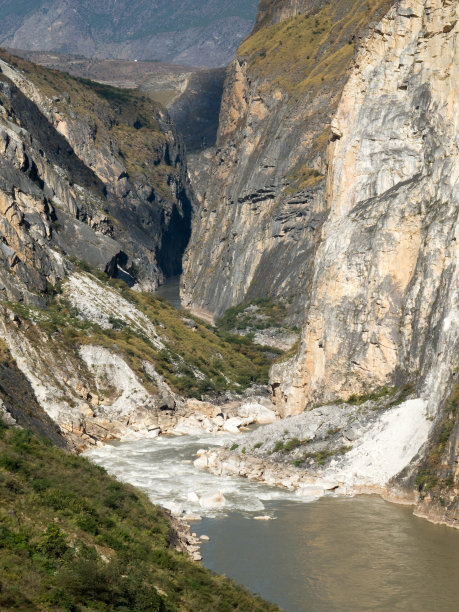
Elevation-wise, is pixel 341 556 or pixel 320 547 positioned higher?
pixel 341 556

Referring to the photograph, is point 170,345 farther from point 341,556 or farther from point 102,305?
point 341,556

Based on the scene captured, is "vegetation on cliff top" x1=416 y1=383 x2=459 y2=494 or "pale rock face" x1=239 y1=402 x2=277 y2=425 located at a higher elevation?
"vegetation on cliff top" x1=416 y1=383 x2=459 y2=494

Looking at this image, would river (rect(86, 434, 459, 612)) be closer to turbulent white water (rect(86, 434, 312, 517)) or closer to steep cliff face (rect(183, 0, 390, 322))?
turbulent white water (rect(86, 434, 312, 517))

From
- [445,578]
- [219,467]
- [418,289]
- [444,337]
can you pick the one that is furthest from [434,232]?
[445,578]

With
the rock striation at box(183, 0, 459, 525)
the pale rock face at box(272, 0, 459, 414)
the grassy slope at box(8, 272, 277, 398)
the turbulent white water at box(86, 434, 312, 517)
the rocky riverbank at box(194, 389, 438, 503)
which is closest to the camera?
the rock striation at box(183, 0, 459, 525)

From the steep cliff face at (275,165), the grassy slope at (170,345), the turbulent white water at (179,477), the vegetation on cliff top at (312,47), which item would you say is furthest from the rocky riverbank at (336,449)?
the vegetation on cliff top at (312,47)

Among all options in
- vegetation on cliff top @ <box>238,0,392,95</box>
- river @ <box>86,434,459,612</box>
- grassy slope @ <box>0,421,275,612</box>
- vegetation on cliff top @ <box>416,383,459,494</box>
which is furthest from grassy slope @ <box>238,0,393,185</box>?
grassy slope @ <box>0,421,275,612</box>

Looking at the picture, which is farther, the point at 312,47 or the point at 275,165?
the point at 312,47

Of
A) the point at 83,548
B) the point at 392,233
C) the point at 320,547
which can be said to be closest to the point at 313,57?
the point at 392,233
